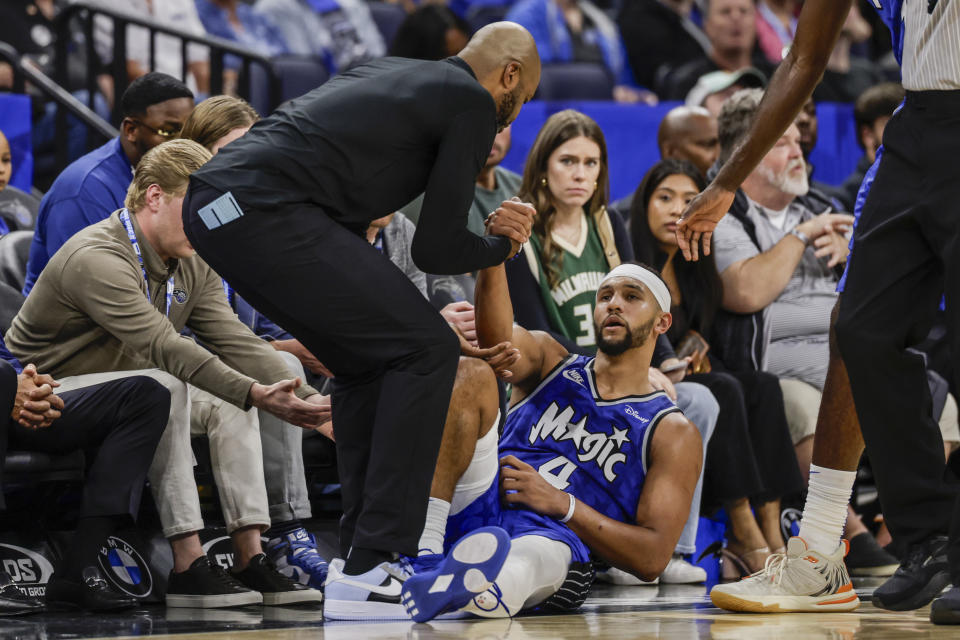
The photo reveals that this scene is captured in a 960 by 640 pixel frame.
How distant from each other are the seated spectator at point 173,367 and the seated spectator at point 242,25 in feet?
13.0

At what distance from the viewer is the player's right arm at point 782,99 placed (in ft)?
9.85

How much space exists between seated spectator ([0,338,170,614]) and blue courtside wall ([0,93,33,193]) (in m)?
2.26

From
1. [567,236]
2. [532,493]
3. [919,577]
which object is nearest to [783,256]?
[567,236]

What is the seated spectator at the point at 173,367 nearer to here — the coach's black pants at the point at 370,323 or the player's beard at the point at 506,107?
the coach's black pants at the point at 370,323

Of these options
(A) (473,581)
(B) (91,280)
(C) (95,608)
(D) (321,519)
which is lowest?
(D) (321,519)

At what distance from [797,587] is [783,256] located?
85.1 inches

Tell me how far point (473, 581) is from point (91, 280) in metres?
1.36

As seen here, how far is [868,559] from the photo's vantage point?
15.8 ft

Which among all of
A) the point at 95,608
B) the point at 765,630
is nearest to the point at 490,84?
the point at 765,630

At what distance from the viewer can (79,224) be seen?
4129 mm

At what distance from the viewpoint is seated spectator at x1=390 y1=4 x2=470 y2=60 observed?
6.98 metres

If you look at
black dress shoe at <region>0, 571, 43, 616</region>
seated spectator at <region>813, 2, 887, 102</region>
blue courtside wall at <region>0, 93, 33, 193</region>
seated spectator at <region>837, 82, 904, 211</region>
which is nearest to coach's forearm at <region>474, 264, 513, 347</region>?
black dress shoe at <region>0, 571, 43, 616</region>

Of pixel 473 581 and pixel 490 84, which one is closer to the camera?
pixel 473 581

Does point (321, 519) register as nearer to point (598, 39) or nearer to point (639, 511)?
point (639, 511)
